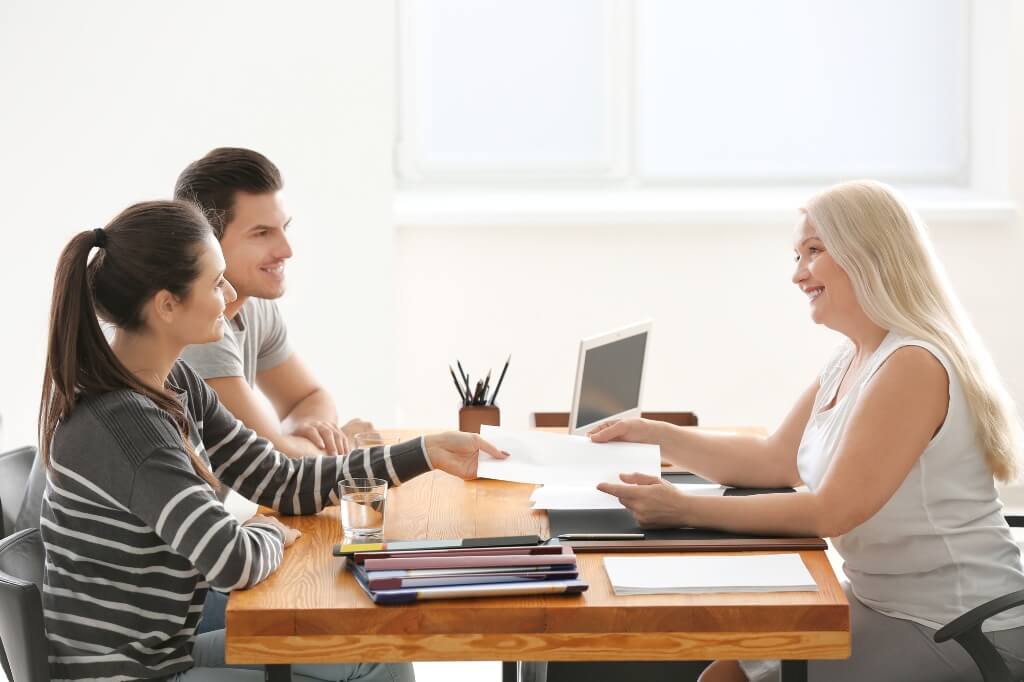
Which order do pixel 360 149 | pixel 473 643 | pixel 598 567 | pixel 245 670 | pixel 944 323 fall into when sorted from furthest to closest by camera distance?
pixel 360 149
pixel 944 323
pixel 245 670
pixel 598 567
pixel 473 643

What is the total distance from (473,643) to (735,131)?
3351 mm

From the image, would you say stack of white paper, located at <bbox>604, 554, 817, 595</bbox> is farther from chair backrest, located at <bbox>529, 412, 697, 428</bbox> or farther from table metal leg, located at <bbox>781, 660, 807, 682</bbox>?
chair backrest, located at <bbox>529, 412, 697, 428</bbox>

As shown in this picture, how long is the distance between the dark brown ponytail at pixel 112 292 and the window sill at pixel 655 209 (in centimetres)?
255

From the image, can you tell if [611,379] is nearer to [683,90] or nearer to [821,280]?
[821,280]

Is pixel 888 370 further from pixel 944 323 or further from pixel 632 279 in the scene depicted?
pixel 632 279

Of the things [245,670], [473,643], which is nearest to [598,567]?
[473,643]

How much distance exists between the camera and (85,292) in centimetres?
170

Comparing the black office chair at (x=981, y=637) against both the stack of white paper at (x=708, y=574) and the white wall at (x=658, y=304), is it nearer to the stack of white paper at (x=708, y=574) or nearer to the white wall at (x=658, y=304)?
the stack of white paper at (x=708, y=574)

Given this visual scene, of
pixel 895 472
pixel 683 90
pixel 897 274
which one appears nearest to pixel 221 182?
pixel 897 274

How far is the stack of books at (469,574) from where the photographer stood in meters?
1.51

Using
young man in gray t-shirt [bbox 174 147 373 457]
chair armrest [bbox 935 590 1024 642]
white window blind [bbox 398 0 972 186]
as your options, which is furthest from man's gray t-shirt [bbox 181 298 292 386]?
white window blind [bbox 398 0 972 186]

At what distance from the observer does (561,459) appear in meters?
2.16

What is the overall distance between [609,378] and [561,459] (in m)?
0.38

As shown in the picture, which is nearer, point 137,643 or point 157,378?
point 137,643
